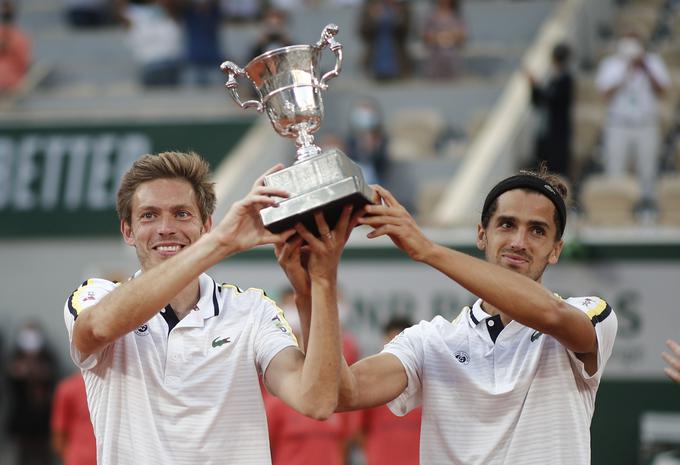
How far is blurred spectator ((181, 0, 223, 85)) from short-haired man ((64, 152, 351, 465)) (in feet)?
38.5

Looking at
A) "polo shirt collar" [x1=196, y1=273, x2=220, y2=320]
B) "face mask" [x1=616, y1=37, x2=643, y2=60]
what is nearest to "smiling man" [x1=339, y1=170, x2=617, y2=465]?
"polo shirt collar" [x1=196, y1=273, x2=220, y2=320]

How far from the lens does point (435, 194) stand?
14.3 metres

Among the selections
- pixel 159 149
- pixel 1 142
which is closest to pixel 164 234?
pixel 159 149

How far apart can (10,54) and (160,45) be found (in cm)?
190

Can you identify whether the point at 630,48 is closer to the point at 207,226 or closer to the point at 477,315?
the point at 477,315

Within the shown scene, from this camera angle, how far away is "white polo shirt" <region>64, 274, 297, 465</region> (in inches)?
197

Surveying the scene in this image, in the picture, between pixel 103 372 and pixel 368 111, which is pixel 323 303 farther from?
pixel 368 111

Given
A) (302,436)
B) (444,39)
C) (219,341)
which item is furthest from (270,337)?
(444,39)

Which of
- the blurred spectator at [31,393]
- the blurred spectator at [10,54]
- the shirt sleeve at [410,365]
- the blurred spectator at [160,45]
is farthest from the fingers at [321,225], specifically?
the blurred spectator at [10,54]

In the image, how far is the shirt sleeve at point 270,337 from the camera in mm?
5145

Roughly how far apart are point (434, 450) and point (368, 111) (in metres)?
9.83

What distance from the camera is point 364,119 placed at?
582 inches

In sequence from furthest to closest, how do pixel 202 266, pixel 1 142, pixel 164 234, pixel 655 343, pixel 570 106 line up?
pixel 1 142 → pixel 570 106 → pixel 655 343 → pixel 164 234 → pixel 202 266

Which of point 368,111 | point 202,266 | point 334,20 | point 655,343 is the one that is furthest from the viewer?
point 334,20
